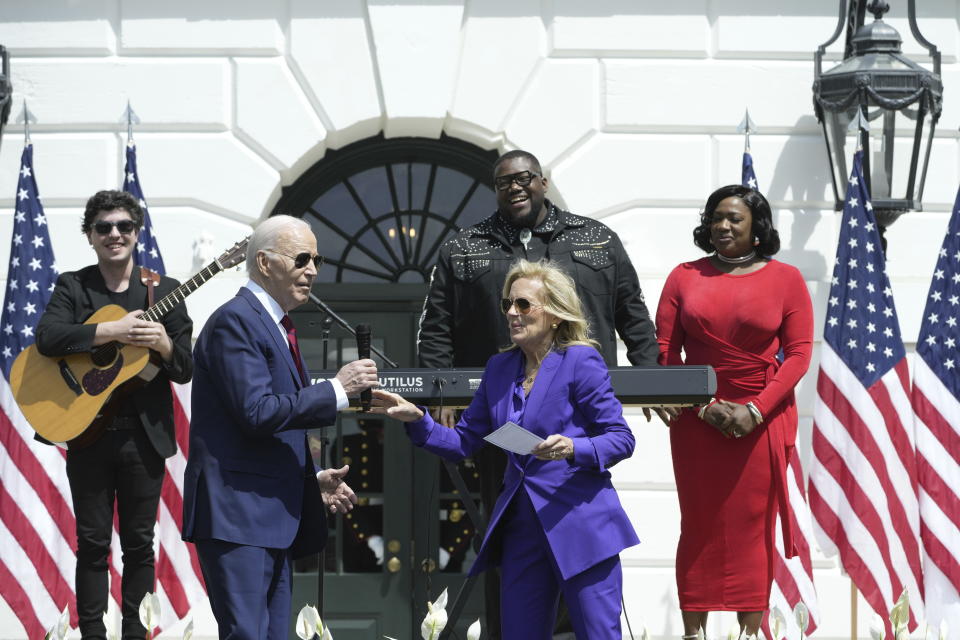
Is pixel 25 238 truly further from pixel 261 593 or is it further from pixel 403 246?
pixel 261 593

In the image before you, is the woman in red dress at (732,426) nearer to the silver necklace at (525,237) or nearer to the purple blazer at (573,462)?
the silver necklace at (525,237)

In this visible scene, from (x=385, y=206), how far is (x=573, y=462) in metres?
3.97

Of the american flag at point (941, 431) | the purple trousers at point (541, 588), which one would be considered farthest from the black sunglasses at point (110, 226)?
the american flag at point (941, 431)

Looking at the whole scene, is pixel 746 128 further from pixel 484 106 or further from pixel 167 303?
pixel 167 303

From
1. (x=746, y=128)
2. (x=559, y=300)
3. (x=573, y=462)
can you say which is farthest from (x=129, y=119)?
(x=573, y=462)

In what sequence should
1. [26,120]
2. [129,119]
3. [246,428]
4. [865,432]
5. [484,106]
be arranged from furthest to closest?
[484,106]
[129,119]
[26,120]
[865,432]
[246,428]

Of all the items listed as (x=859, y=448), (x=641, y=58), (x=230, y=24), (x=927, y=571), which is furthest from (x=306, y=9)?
(x=927, y=571)

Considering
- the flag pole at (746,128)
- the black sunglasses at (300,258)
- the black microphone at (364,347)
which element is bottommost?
the black microphone at (364,347)

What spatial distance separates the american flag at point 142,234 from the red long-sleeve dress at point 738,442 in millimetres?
2723

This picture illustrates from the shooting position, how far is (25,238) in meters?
7.43

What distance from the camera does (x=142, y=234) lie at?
7531 millimetres

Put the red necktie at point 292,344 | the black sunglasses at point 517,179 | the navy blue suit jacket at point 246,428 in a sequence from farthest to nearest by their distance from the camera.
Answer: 1. the black sunglasses at point 517,179
2. the red necktie at point 292,344
3. the navy blue suit jacket at point 246,428

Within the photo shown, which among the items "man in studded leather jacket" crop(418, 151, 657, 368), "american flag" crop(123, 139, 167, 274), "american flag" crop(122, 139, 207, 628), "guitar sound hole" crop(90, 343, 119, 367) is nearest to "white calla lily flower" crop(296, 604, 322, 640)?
"man in studded leather jacket" crop(418, 151, 657, 368)

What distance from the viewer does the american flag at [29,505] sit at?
6984 millimetres
